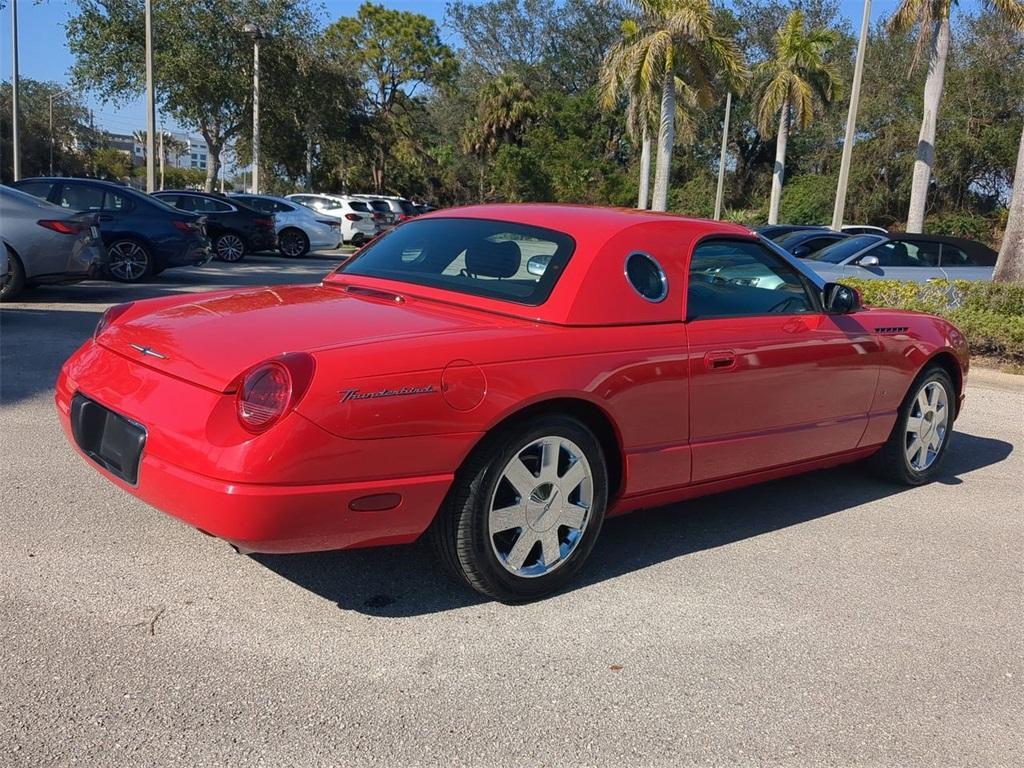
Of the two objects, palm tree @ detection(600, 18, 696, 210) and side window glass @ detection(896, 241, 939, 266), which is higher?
palm tree @ detection(600, 18, 696, 210)

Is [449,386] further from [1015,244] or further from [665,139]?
[665,139]

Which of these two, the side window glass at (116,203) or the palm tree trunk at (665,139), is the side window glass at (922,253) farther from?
the palm tree trunk at (665,139)

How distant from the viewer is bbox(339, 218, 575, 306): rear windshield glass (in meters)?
4.12

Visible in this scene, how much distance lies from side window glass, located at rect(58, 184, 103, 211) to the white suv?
1288cm

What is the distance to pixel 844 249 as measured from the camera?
14.1 m

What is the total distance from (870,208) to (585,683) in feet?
137

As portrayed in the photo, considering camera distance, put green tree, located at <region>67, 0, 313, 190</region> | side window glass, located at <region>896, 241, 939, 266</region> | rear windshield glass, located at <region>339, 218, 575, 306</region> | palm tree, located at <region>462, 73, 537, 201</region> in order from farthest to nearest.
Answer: palm tree, located at <region>462, 73, 537, 201</region> < green tree, located at <region>67, 0, 313, 190</region> < side window glass, located at <region>896, 241, 939, 266</region> < rear windshield glass, located at <region>339, 218, 575, 306</region>

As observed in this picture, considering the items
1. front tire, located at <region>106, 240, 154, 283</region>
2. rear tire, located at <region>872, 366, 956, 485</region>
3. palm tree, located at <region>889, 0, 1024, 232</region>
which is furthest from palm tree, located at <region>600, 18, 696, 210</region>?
rear tire, located at <region>872, 366, 956, 485</region>

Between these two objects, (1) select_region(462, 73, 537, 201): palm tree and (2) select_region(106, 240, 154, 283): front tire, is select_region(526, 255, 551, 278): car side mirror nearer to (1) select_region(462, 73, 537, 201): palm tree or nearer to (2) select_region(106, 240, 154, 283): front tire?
(2) select_region(106, 240, 154, 283): front tire

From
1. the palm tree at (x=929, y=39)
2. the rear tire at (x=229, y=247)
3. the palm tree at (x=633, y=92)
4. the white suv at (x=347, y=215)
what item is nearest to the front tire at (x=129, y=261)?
the rear tire at (x=229, y=247)

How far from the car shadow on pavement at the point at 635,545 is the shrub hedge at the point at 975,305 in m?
4.92

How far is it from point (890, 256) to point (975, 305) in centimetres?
270

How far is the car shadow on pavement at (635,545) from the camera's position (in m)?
3.84

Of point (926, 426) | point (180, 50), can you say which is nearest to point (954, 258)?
point (926, 426)
